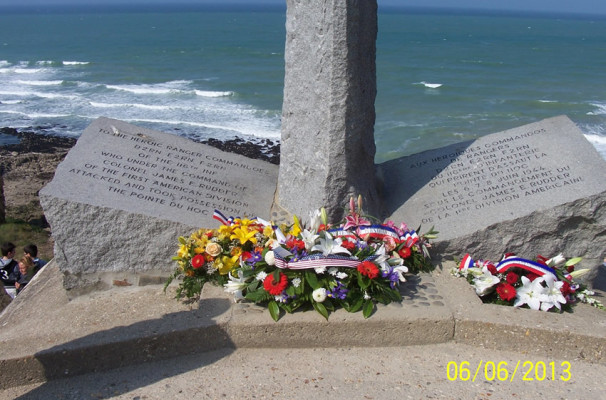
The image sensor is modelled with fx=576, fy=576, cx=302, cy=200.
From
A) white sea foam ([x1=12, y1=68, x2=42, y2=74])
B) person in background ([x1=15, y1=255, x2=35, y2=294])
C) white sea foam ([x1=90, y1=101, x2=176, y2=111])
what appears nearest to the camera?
person in background ([x1=15, y1=255, x2=35, y2=294])

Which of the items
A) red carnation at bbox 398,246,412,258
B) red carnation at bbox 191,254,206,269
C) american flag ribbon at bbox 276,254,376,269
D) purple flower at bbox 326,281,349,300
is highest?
american flag ribbon at bbox 276,254,376,269

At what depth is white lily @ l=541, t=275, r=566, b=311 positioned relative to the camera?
378cm

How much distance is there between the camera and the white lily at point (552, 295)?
3.78 meters

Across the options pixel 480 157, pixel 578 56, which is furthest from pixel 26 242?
pixel 578 56

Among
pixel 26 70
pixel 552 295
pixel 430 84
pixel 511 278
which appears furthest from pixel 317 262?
pixel 26 70

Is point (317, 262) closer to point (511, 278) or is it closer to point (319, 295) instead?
point (319, 295)

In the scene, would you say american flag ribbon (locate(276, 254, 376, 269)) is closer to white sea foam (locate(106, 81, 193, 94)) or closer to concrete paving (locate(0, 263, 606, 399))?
concrete paving (locate(0, 263, 606, 399))

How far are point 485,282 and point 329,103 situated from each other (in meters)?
1.66

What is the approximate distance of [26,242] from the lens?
359 inches

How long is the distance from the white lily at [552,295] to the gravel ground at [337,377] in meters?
0.42

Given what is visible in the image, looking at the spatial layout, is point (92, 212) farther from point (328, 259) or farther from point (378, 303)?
point (378, 303)

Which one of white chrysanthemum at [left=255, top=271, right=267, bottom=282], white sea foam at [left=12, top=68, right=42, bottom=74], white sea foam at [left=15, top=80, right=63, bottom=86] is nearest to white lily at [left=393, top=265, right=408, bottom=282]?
white chrysanthemum at [left=255, top=271, right=267, bottom=282]

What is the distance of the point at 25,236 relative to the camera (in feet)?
30.8

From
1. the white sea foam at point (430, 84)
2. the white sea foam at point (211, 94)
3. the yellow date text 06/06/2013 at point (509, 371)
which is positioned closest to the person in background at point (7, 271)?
the yellow date text 06/06/2013 at point (509, 371)
